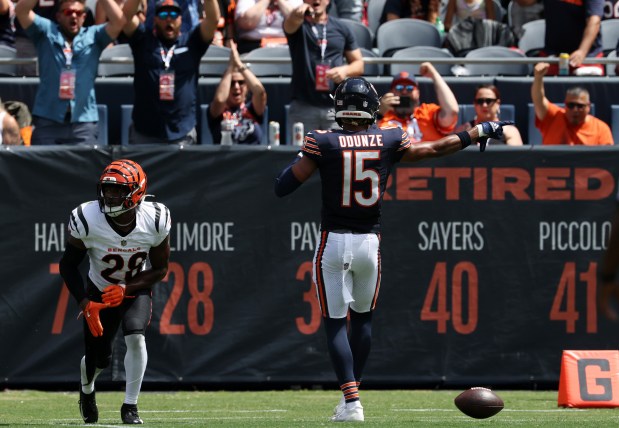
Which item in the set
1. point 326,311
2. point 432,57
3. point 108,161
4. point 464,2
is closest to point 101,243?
point 326,311

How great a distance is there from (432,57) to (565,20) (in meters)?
1.39

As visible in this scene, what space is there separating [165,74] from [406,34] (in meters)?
3.81

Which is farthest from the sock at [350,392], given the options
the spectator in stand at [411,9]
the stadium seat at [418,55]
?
the spectator in stand at [411,9]

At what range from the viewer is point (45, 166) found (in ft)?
33.5

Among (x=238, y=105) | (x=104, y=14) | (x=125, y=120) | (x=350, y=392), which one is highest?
(x=104, y=14)

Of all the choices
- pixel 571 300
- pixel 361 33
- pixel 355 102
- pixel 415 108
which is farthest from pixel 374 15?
pixel 355 102

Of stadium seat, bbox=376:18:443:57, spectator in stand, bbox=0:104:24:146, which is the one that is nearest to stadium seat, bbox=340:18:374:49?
stadium seat, bbox=376:18:443:57

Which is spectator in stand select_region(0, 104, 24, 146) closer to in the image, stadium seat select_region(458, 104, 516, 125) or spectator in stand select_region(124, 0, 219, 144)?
spectator in stand select_region(124, 0, 219, 144)

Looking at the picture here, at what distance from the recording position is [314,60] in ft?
37.7

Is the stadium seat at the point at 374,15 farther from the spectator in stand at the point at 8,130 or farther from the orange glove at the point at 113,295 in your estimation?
the orange glove at the point at 113,295

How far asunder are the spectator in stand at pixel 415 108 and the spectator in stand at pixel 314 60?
43 centimetres

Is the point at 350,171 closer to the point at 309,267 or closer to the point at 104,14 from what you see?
the point at 309,267

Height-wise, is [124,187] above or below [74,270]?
above

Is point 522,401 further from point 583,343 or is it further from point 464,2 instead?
point 464,2
